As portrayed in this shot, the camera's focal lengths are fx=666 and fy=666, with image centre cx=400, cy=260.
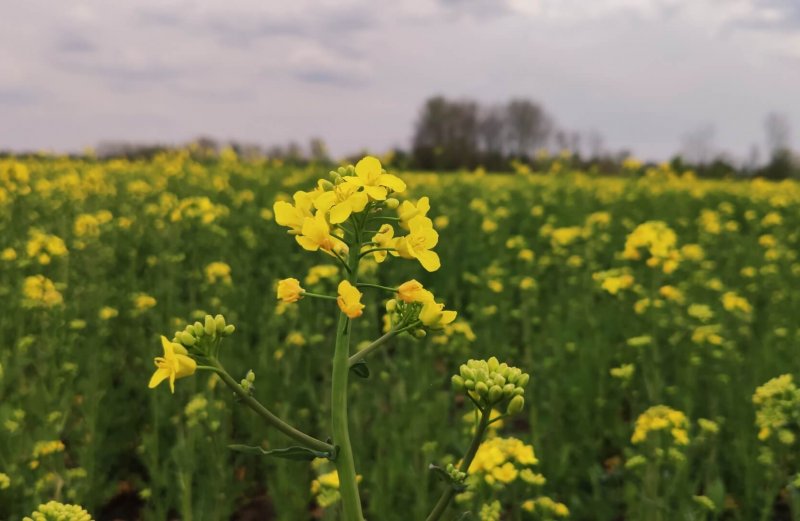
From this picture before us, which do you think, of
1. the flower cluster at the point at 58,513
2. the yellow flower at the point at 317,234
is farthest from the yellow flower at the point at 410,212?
the flower cluster at the point at 58,513

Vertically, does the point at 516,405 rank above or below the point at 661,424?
above

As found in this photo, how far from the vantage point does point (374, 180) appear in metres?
1.03

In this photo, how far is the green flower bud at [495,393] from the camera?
101 centimetres

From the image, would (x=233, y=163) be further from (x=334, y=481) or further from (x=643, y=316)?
(x=334, y=481)

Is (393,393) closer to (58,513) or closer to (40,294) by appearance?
(40,294)

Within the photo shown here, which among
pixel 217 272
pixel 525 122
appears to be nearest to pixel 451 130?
pixel 525 122

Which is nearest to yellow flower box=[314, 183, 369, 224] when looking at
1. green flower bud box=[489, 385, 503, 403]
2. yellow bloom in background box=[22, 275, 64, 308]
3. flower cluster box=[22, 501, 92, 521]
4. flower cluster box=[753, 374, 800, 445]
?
green flower bud box=[489, 385, 503, 403]

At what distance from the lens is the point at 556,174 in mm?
16047

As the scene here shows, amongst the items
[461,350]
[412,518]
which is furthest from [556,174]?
[412,518]

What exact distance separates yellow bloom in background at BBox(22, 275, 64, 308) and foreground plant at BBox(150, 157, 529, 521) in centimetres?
266

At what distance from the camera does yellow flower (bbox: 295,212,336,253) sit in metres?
0.97

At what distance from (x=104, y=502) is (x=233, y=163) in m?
10.9

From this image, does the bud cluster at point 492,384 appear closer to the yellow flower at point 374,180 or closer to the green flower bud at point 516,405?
the green flower bud at point 516,405

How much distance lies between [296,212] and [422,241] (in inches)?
8.1
